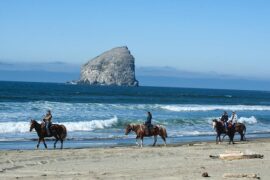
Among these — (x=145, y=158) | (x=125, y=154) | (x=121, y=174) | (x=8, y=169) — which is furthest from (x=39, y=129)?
(x=121, y=174)

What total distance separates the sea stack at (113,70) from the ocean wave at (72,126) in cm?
15022

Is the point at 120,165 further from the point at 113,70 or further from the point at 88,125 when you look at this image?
the point at 113,70

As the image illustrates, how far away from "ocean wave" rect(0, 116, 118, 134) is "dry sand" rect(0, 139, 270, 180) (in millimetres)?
11305

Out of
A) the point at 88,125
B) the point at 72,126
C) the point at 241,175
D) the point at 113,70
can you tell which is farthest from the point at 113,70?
the point at 241,175

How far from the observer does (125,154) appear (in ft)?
64.7

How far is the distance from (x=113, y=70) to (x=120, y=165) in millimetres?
176659

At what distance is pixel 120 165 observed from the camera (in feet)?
53.2

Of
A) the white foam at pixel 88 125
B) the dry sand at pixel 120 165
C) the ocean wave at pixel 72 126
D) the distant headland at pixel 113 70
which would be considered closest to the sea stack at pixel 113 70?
the distant headland at pixel 113 70

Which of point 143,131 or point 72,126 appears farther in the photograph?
point 72,126

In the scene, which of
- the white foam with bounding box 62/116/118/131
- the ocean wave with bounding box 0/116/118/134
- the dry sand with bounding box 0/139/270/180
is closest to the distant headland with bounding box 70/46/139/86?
the ocean wave with bounding box 0/116/118/134

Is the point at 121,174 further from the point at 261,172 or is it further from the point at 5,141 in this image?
the point at 5,141

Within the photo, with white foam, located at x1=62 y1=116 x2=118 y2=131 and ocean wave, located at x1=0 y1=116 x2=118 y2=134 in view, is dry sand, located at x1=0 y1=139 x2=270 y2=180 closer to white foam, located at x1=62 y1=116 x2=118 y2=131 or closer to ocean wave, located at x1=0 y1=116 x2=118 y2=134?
ocean wave, located at x1=0 y1=116 x2=118 y2=134

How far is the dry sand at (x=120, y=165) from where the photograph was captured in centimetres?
1391

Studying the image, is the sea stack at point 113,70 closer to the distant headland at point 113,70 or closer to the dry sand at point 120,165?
the distant headland at point 113,70
